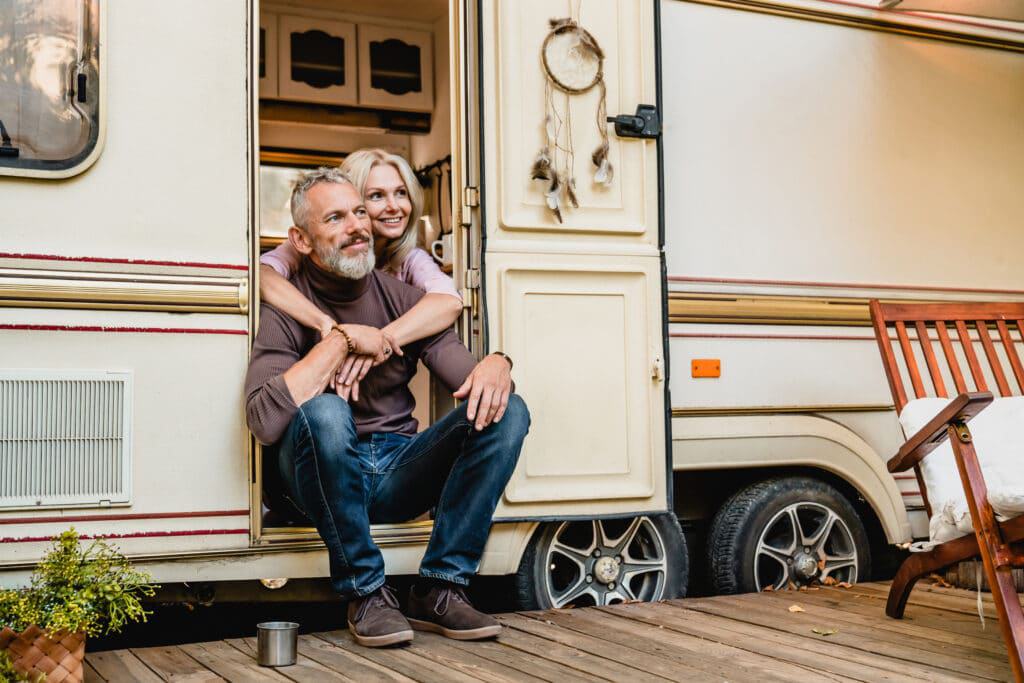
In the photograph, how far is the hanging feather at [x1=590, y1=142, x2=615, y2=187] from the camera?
375 cm

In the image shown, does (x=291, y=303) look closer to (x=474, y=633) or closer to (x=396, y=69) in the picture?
(x=474, y=633)

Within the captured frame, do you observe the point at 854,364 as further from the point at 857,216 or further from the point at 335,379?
the point at 335,379

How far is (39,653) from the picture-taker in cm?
263

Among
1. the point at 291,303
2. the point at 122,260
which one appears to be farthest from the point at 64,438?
the point at 291,303

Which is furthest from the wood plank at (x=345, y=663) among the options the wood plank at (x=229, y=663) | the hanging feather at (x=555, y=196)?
the hanging feather at (x=555, y=196)

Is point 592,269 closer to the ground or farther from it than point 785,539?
farther from it

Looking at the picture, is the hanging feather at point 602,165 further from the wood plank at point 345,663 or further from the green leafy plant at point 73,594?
the green leafy plant at point 73,594

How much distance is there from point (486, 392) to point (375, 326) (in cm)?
53

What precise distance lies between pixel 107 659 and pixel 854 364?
2738 mm

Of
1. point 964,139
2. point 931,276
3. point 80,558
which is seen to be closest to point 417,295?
point 80,558

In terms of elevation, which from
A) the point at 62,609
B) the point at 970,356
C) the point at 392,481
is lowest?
the point at 62,609

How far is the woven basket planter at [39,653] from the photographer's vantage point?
8.60ft

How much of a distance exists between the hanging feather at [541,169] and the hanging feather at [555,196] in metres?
0.03

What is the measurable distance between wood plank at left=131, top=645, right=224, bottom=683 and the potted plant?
6.5 inches
